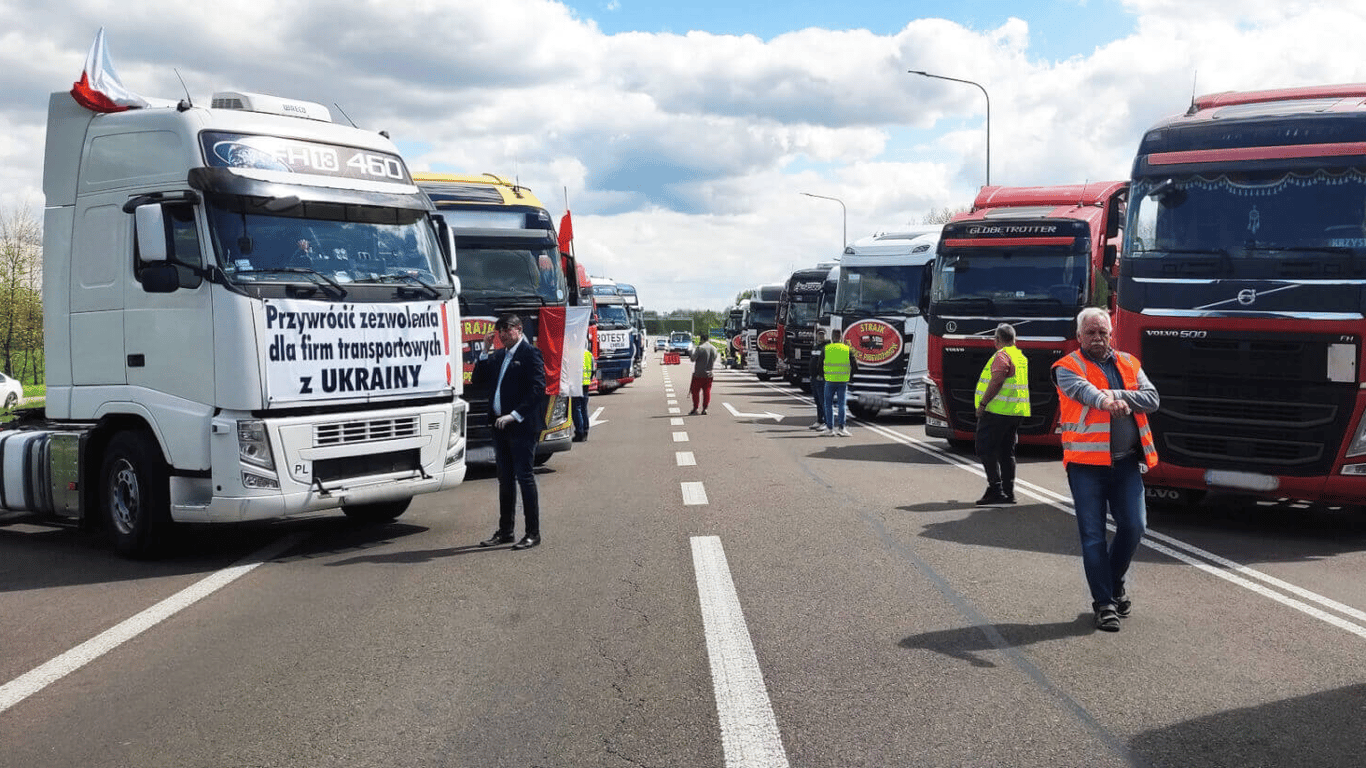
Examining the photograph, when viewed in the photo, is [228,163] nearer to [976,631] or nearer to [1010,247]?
[976,631]

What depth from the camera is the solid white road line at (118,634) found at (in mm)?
5598

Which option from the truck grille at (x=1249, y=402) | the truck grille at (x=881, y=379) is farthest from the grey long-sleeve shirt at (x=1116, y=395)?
the truck grille at (x=881, y=379)

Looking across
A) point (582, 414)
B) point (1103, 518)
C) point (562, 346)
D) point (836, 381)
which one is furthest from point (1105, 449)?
point (836, 381)

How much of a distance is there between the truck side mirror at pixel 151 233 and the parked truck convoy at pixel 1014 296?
36.7ft

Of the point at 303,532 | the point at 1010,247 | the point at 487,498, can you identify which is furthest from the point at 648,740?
the point at 1010,247

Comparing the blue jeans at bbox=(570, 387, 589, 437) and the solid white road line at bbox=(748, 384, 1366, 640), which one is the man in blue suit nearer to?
the solid white road line at bbox=(748, 384, 1366, 640)

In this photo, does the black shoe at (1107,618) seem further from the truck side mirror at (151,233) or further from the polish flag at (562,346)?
the polish flag at (562,346)

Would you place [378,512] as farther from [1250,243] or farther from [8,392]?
[8,392]

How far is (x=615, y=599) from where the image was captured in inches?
285

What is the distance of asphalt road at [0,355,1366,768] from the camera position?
464 centimetres

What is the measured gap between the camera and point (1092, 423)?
21.8 ft

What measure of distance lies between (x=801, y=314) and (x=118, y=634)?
30.0 m

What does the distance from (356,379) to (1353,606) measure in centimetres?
678

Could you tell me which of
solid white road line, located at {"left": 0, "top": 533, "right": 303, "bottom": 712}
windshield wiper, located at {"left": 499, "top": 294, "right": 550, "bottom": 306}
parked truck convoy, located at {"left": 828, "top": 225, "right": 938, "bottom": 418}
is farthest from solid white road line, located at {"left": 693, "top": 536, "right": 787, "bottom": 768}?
parked truck convoy, located at {"left": 828, "top": 225, "right": 938, "bottom": 418}
